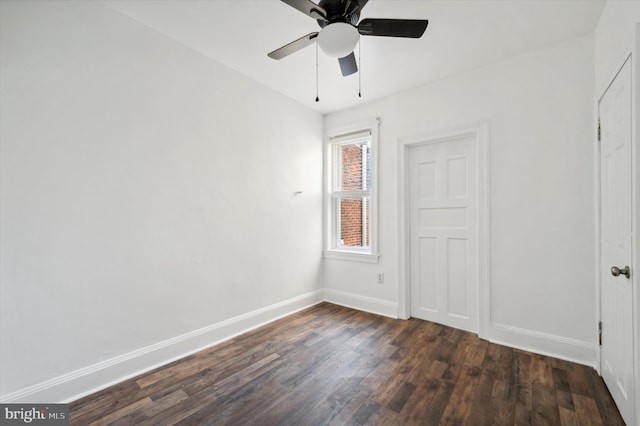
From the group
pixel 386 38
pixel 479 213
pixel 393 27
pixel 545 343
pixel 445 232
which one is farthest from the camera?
pixel 445 232

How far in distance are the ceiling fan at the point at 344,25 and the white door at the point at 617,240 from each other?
1243mm

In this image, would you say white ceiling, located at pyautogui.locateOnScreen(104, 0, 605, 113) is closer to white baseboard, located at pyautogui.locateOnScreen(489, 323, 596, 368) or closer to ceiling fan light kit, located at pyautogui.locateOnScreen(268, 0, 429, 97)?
ceiling fan light kit, located at pyautogui.locateOnScreen(268, 0, 429, 97)

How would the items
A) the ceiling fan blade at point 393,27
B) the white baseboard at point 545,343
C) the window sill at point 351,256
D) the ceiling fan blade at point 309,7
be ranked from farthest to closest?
the window sill at point 351,256 → the white baseboard at point 545,343 → the ceiling fan blade at point 393,27 → the ceiling fan blade at point 309,7

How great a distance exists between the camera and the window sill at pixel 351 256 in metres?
3.61

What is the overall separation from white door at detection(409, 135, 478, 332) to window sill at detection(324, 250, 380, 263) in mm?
479

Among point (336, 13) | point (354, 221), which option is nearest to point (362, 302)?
point (354, 221)

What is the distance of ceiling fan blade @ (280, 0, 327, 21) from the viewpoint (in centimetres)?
155

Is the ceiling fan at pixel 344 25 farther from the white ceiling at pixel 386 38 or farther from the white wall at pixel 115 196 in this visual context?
the white wall at pixel 115 196

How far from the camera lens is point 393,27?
5.67 ft

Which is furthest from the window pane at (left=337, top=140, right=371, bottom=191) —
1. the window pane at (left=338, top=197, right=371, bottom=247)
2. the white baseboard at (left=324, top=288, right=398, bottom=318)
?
the white baseboard at (left=324, top=288, right=398, bottom=318)

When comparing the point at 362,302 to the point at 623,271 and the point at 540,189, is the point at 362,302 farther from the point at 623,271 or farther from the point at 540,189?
the point at 623,271

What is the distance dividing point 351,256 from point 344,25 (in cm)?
277

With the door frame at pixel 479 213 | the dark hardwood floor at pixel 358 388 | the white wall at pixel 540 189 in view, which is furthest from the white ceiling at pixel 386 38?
the dark hardwood floor at pixel 358 388

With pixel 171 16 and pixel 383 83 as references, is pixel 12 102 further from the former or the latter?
pixel 383 83
